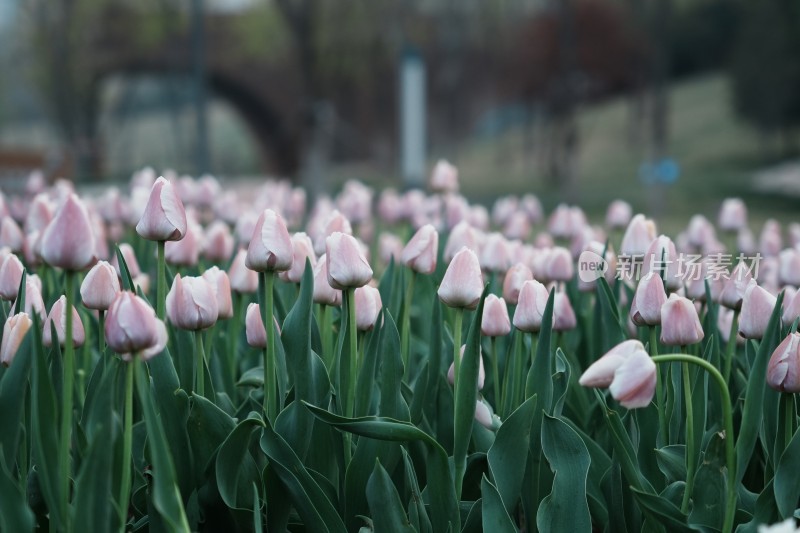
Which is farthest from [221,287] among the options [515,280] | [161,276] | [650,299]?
[650,299]

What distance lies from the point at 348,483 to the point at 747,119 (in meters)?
17.2

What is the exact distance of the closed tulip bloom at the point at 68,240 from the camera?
3.55 feet

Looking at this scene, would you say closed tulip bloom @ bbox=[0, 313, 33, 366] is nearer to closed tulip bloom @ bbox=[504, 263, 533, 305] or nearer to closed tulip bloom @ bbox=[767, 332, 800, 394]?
closed tulip bloom @ bbox=[504, 263, 533, 305]

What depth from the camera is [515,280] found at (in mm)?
1729

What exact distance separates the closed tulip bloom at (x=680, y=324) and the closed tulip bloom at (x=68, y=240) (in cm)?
81

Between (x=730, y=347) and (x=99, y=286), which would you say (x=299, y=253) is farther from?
Result: (x=730, y=347)

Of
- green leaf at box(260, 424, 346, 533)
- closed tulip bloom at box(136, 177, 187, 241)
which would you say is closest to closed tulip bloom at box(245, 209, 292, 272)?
closed tulip bloom at box(136, 177, 187, 241)

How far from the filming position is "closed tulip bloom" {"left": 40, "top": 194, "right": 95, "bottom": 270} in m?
1.08

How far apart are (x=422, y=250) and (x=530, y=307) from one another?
0.24 m

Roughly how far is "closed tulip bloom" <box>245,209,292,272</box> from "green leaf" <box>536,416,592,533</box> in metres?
0.43

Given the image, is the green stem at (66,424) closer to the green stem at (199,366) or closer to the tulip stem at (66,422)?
the tulip stem at (66,422)

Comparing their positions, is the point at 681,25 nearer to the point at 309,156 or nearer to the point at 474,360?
the point at 309,156

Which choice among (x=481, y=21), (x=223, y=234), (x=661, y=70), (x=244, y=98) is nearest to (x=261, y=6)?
(x=244, y=98)

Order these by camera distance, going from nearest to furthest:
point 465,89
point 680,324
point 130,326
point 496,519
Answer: point 130,326 < point 496,519 < point 680,324 < point 465,89
